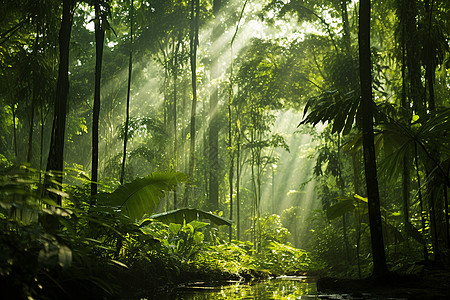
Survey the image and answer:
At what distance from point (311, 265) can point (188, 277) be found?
19.5ft

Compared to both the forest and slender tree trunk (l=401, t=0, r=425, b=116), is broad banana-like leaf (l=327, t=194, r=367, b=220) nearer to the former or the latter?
the forest

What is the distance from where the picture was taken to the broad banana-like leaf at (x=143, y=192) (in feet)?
22.2

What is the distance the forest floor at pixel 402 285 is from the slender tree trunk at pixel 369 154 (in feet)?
0.43

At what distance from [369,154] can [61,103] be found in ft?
12.1

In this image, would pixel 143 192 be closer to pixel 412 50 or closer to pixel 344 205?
pixel 344 205

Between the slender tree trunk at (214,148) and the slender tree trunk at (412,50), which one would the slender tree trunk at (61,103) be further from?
the slender tree trunk at (214,148)

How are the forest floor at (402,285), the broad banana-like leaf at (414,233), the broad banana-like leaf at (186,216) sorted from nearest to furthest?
1. the forest floor at (402,285)
2. the broad banana-like leaf at (414,233)
3. the broad banana-like leaf at (186,216)

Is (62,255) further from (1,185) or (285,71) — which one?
(285,71)

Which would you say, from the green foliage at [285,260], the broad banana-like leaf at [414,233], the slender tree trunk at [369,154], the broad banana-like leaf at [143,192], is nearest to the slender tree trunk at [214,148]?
the green foliage at [285,260]

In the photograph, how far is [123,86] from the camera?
26.5m

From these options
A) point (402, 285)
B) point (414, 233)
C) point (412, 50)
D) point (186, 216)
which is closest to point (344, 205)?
point (414, 233)

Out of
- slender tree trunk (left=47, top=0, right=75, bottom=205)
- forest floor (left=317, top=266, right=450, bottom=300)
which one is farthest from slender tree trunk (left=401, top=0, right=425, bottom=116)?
slender tree trunk (left=47, top=0, right=75, bottom=205)

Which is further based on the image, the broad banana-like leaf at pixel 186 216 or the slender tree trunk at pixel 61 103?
the broad banana-like leaf at pixel 186 216

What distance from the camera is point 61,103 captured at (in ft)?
17.0
